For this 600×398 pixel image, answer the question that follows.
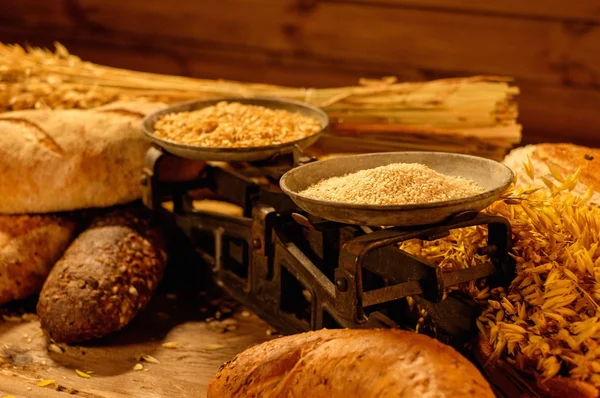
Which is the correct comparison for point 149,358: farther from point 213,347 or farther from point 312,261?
point 312,261

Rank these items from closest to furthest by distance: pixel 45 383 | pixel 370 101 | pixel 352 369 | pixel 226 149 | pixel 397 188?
1. pixel 352 369
2. pixel 397 188
3. pixel 45 383
4. pixel 226 149
5. pixel 370 101

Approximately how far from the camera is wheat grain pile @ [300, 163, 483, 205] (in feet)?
4.99

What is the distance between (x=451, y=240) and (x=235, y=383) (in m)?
0.61

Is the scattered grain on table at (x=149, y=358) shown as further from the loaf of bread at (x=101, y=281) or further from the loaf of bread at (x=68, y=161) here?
the loaf of bread at (x=68, y=161)

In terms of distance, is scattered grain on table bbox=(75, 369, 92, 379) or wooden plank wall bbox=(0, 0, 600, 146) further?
wooden plank wall bbox=(0, 0, 600, 146)

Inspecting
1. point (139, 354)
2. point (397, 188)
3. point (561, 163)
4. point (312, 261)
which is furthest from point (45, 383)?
point (561, 163)

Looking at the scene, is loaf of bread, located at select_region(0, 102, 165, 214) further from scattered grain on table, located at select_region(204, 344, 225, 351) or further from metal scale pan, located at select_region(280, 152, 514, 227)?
metal scale pan, located at select_region(280, 152, 514, 227)

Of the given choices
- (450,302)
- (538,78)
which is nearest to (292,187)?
(450,302)

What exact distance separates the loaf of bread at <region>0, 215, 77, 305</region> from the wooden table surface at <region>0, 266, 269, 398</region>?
0.09 meters

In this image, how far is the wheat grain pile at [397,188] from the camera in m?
1.52

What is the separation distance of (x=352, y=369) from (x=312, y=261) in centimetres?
50

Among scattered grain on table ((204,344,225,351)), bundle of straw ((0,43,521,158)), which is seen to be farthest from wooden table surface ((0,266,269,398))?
bundle of straw ((0,43,521,158))

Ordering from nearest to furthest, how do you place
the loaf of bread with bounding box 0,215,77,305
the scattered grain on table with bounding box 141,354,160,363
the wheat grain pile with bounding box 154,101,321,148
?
1. the scattered grain on table with bounding box 141,354,160,363
2. the wheat grain pile with bounding box 154,101,321,148
3. the loaf of bread with bounding box 0,215,77,305

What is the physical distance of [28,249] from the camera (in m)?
2.23
